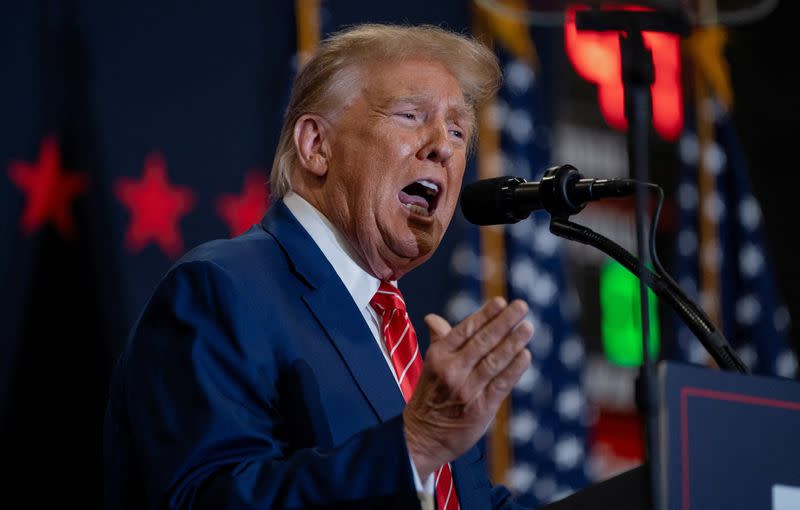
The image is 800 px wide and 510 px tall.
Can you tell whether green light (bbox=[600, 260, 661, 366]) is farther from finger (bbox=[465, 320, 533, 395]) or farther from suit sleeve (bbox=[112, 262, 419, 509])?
finger (bbox=[465, 320, 533, 395])

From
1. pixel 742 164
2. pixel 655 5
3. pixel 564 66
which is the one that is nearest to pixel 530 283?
pixel 564 66

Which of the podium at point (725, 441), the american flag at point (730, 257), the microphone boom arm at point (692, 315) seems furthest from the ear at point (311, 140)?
the american flag at point (730, 257)

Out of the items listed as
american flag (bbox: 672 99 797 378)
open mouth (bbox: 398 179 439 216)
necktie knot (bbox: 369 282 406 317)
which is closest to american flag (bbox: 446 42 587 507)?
american flag (bbox: 672 99 797 378)

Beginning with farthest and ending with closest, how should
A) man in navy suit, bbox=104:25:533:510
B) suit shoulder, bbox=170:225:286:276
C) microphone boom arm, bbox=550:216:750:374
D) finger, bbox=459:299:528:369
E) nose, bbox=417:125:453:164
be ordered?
nose, bbox=417:125:453:164, suit shoulder, bbox=170:225:286:276, microphone boom arm, bbox=550:216:750:374, man in navy suit, bbox=104:25:533:510, finger, bbox=459:299:528:369

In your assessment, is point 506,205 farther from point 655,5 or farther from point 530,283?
point 530,283

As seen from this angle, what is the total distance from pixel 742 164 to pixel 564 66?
1.25 m

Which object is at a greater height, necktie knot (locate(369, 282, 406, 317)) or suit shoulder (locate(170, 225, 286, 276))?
suit shoulder (locate(170, 225, 286, 276))

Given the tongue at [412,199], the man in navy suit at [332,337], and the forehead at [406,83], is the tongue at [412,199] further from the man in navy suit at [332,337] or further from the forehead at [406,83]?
the forehead at [406,83]

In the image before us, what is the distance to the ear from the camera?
7.03 ft

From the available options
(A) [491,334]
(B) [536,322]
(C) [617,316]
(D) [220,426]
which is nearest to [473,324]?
(A) [491,334]

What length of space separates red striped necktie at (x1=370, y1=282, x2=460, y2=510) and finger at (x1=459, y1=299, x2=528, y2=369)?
0.56 metres

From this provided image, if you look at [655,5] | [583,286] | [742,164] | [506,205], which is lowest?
[583,286]

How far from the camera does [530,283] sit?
15.7 ft

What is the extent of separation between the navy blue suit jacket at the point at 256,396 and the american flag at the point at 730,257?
4004mm
